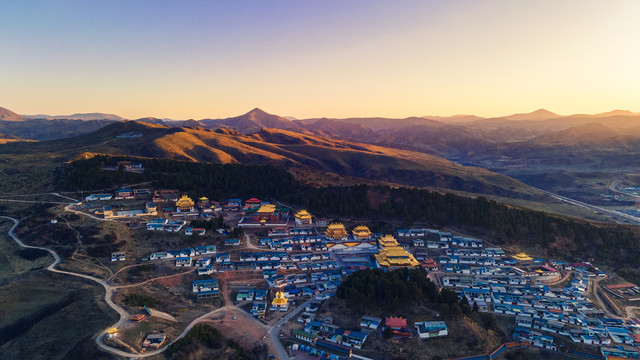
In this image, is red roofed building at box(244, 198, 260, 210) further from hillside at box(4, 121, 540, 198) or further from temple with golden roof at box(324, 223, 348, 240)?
hillside at box(4, 121, 540, 198)

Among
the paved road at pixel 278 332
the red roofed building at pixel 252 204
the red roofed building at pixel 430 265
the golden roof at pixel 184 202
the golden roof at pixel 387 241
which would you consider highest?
the golden roof at pixel 184 202

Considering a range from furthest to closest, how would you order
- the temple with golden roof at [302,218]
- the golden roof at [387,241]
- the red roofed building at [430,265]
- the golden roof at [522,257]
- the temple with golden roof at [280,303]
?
the temple with golden roof at [302,218] → the golden roof at [387,241] → the golden roof at [522,257] → the red roofed building at [430,265] → the temple with golden roof at [280,303]

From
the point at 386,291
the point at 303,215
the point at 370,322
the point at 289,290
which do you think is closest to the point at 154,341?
the point at 289,290

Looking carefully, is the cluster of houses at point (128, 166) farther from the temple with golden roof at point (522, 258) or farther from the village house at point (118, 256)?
the temple with golden roof at point (522, 258)

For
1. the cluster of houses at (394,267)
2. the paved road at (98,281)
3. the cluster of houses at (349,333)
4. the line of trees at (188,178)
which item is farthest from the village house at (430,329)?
the line of trees at (188,178)

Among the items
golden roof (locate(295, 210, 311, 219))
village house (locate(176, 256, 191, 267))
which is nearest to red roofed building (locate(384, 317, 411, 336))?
village house (locate(176, 256, 191, 267))

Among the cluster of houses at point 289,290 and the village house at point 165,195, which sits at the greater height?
the village house at point 165,195
